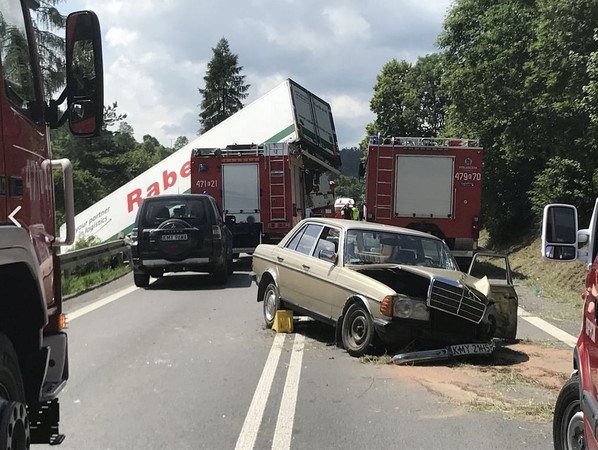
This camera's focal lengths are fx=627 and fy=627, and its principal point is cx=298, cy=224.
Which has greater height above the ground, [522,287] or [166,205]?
[166,205]

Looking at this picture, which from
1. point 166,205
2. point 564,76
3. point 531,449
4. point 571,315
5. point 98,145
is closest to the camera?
point 531,449

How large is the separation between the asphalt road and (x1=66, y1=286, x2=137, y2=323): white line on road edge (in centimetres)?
101

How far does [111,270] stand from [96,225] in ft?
34.2

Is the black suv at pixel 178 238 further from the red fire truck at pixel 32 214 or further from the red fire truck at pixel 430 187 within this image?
the red fire truck at pixel 32 214

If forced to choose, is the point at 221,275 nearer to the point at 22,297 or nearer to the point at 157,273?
the point at 157,273

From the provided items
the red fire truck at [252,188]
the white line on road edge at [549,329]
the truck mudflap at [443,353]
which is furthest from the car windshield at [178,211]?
the truck mudflap at [443,353]

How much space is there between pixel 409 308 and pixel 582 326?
10.5 feet

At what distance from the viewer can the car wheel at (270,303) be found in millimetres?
8867

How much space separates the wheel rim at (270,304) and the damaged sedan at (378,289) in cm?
1

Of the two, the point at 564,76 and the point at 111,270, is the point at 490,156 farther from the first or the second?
the point at 111,270

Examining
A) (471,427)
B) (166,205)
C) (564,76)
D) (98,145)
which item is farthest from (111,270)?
(98,145)

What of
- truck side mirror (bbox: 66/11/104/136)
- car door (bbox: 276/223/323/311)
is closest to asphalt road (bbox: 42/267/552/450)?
car door (bbox: 276/223/323/311)

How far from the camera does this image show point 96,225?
87.1ft

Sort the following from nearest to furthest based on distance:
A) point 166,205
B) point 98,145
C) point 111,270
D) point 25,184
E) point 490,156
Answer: point 25,184 < point 166,205 < point 111,270 < point 490,156 < point 98,145
